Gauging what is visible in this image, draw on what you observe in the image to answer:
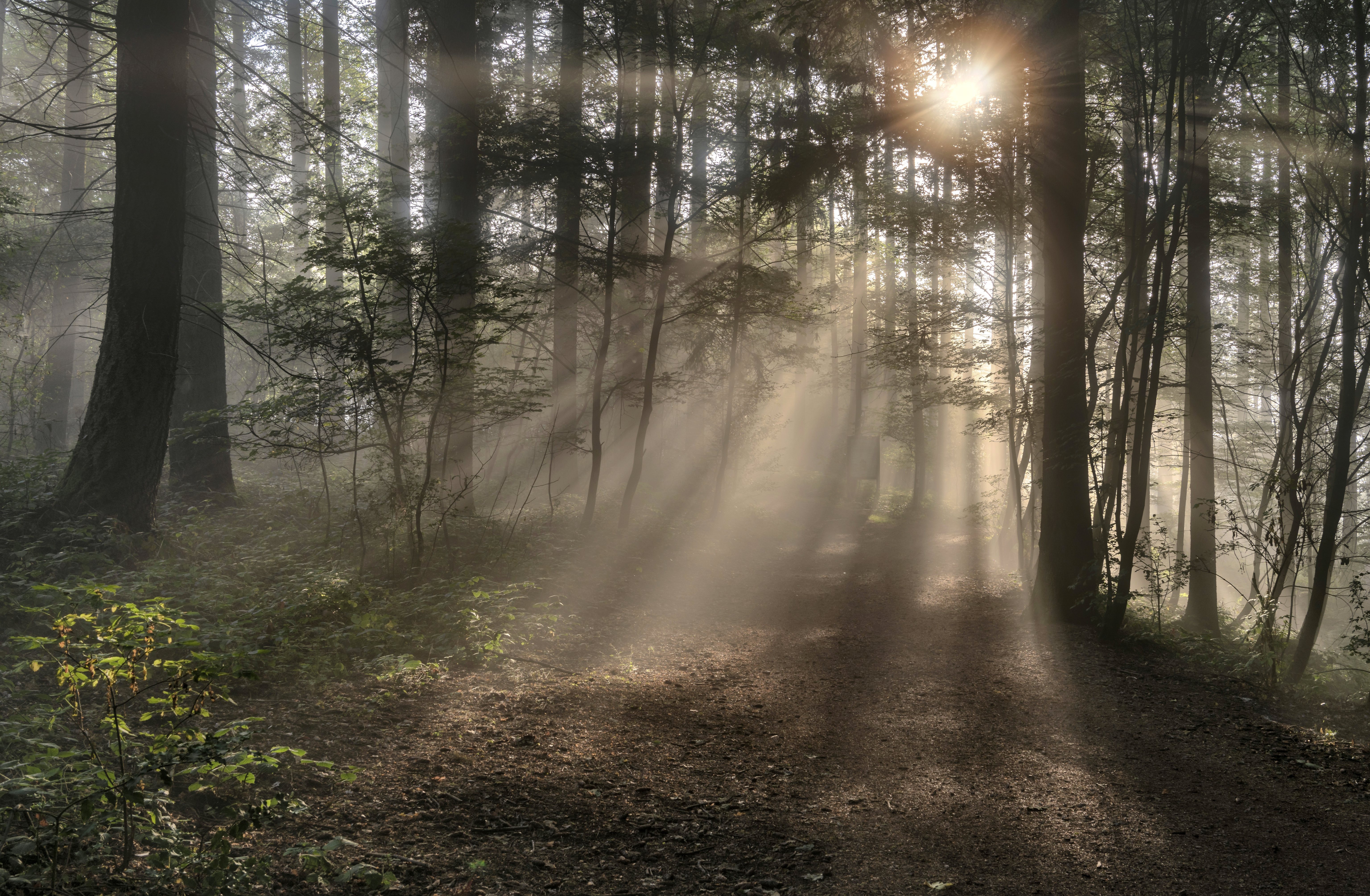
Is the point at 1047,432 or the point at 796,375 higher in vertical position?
the point at 796,375

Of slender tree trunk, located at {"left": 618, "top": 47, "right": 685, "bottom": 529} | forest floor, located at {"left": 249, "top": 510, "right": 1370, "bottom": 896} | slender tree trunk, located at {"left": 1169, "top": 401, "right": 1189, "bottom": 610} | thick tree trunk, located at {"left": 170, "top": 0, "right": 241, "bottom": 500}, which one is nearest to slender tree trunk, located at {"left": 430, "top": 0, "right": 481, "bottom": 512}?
slender tree trunk, located at {"left": 618, "top": 47, "right": 685, "bottom": 529}

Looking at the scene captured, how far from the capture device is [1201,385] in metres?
10.2

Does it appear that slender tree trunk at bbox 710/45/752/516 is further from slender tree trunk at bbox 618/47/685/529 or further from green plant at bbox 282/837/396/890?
green plant at bbox 282/837/396/890

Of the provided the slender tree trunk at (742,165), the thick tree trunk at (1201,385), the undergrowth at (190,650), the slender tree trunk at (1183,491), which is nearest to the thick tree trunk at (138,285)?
the undergrowth at (190,650)

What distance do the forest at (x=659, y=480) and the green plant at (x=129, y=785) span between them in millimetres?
32

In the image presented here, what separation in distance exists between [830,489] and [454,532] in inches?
736

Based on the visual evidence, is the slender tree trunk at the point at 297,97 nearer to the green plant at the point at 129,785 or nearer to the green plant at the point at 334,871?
the green plant at the point at 129,785

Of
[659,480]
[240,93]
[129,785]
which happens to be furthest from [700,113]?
[240,93]

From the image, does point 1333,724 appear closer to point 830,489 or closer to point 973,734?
point 973,734

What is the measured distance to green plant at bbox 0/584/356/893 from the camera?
255cm

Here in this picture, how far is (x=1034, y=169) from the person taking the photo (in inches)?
358

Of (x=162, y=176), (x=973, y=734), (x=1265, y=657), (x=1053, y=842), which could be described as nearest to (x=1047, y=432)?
(x=1265, y=657)

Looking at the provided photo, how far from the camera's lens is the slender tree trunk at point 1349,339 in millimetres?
5797

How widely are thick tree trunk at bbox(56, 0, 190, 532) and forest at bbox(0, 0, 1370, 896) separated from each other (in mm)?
36
